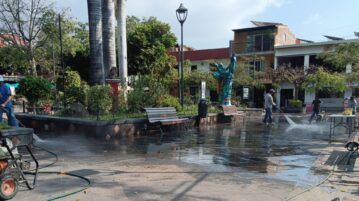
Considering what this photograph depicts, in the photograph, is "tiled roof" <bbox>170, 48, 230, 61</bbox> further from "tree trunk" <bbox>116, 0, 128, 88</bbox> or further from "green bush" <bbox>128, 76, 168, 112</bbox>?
"green bush" <bbox>128, 76, 168, 112</bbox>

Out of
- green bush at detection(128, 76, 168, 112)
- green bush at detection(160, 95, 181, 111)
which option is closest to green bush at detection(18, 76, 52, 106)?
green bush at detection(128, 76, 168, 112)

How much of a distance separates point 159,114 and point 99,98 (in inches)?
91.1

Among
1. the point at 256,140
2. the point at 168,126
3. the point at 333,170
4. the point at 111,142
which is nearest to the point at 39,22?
the point at 168,126

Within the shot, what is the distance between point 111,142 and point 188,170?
450 cm

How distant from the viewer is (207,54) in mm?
43875

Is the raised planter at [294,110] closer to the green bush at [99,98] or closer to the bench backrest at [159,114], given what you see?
the bench backrest at [159,114]

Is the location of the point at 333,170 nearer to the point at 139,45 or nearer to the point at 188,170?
the point at 188,170

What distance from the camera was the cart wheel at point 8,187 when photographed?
16.3 feet

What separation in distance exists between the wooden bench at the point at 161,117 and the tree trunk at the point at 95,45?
3.83m

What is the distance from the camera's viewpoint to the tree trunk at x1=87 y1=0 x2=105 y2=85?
1612 centimetres

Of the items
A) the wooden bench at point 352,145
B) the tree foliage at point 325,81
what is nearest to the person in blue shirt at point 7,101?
the wooden bench at point 352,145

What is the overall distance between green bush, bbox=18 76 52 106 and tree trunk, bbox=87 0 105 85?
204 centimetres

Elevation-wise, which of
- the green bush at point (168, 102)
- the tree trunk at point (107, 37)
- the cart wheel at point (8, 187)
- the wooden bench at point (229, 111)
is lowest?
the cart wheel at point (8, 187)

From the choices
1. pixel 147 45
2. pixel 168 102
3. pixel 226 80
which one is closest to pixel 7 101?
pixel 168 102
